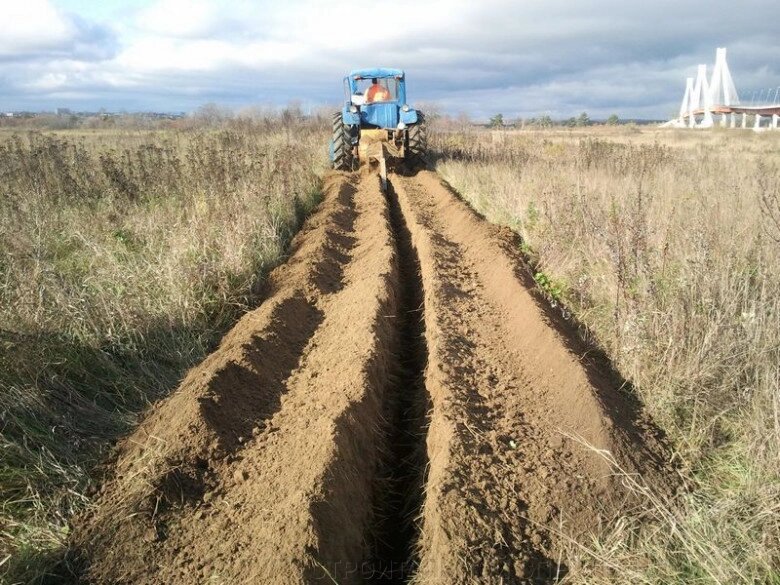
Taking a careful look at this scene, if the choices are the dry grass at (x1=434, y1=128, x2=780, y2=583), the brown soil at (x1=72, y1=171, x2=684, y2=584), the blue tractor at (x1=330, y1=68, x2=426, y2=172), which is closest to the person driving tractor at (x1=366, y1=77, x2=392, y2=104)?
the blue tractor at (x1=330, y1=68, x2=426, y2=172)

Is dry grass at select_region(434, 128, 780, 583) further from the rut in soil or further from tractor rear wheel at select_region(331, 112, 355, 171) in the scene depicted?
tractor rear wheel at select_region(331, 112, 355, 171)

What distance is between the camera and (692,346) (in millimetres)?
3727

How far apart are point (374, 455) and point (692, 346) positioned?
7.58ft

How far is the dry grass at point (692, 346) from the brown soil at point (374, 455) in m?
0.22

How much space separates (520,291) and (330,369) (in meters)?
2.24

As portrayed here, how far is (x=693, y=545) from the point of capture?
8.10 ft

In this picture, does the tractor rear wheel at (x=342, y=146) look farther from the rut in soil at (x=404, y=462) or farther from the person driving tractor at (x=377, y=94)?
the rut in soil at (x=404, y=462)

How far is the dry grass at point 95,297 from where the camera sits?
9.82ft

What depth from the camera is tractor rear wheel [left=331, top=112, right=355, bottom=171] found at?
13.4m

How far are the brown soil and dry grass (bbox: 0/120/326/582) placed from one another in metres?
0.28

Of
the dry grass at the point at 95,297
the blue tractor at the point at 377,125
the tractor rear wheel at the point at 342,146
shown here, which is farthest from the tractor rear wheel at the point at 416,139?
the dry grass at the point at 95,297

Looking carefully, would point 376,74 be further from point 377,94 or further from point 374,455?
point 374,455

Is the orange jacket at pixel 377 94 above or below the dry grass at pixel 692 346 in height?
above

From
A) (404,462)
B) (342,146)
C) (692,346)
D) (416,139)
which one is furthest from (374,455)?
(416,139)
